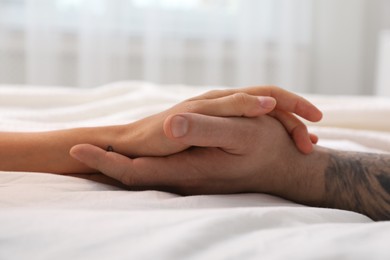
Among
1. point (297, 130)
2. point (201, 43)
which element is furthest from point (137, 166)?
point (201, 43)

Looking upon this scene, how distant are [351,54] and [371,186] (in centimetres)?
238

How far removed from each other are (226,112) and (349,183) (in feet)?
0.70

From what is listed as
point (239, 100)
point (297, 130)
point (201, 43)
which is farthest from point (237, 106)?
point (201, 43)

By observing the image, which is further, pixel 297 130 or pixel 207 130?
pixel 297 130

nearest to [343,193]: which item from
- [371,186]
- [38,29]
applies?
[371,186]

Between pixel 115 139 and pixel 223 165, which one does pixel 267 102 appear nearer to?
pixel 223 165

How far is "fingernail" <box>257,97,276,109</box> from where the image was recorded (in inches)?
31.2

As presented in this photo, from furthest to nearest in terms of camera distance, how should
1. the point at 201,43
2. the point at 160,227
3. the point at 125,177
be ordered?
the point at 201,43
the point at 125,177
the point at 160,227

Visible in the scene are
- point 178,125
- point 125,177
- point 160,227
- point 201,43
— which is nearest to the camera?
point 160,227

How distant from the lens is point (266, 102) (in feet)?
2.60

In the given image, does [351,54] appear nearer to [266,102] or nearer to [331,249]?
[266,102]

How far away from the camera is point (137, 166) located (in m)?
0.81

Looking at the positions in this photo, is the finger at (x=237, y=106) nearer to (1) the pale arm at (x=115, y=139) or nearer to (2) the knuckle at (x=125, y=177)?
(1) the pale arm at (x=115, y=139)

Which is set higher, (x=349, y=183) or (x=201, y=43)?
(x=201, y=43)
